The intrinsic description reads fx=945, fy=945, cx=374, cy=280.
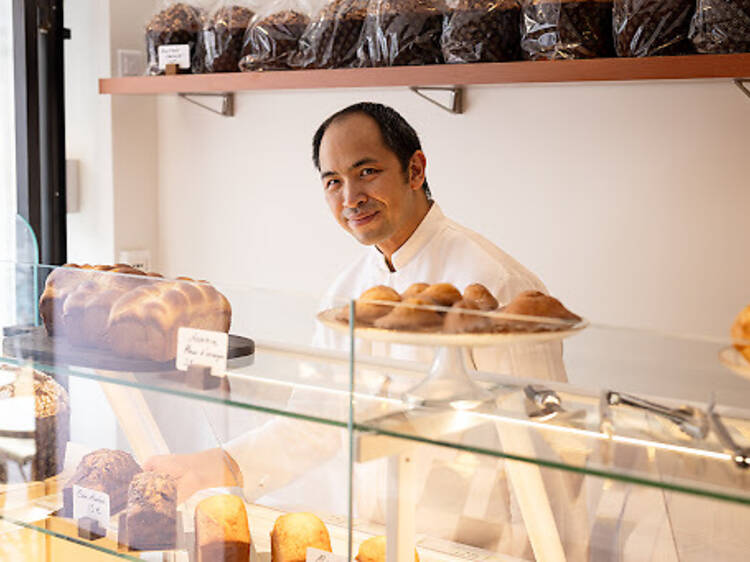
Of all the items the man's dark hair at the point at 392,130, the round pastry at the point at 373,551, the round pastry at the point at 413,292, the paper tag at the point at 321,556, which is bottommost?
the paper tag at the point at 321,556

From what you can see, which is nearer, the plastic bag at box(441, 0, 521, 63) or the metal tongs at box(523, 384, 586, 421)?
the metal tongs at box(523, 384, 586, 421)

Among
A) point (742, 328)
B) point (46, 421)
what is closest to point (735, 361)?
point (742, 328)

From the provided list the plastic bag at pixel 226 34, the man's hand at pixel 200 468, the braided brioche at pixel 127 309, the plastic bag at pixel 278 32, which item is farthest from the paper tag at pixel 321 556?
the plastic bag at pixel 226 34

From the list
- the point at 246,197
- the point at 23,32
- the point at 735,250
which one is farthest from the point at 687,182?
the point at 23,32

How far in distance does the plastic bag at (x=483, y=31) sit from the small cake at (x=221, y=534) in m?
1.16

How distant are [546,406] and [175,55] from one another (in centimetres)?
179

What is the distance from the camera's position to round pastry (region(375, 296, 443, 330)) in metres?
0.78

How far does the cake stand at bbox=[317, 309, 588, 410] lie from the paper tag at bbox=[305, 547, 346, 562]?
0.74 ft

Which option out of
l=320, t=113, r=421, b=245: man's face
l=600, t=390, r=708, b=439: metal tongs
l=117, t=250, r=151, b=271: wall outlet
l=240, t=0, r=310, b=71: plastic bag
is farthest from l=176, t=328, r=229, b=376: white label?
l=117, t=250, r=151, b=271: wall outlet

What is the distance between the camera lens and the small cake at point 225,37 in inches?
88.2

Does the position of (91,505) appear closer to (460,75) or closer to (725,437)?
→ (725,437)

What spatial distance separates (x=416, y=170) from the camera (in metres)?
1.89

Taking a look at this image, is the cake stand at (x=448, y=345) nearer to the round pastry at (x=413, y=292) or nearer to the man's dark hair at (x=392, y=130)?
the round pastry at (x=413, y=292)

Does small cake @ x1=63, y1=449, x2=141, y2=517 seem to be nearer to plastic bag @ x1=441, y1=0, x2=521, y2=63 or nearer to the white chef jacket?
the white chef jacket
